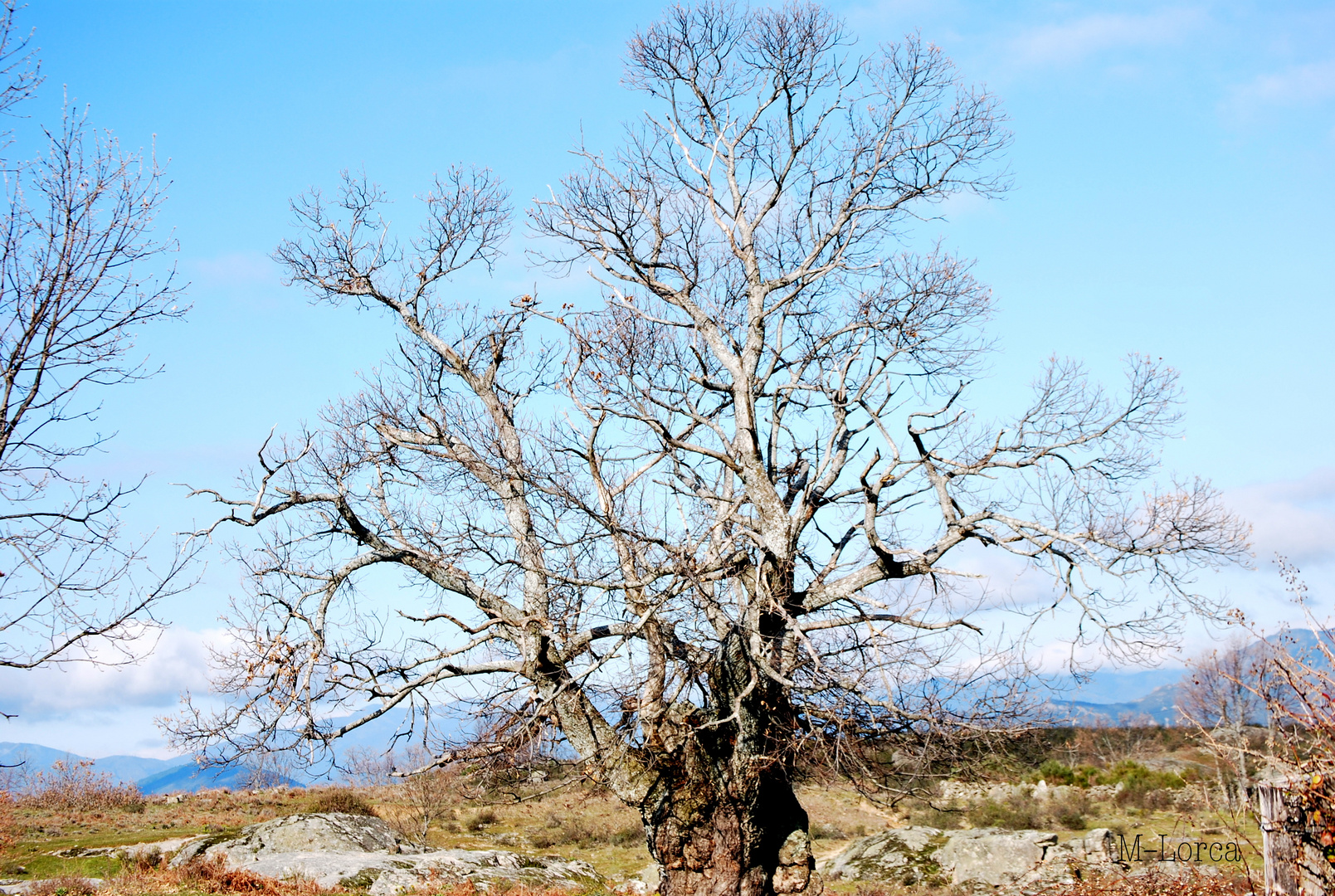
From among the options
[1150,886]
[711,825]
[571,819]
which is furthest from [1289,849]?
[571,819]

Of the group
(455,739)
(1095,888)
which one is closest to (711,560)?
(455,739)

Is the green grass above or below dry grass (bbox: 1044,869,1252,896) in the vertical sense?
above

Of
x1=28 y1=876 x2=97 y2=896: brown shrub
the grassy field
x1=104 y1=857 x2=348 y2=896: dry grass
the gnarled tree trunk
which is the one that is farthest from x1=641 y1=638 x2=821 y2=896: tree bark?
x1=28 y1=876 x2=97 y2=896: brown shrub

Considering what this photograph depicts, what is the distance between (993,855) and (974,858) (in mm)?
396

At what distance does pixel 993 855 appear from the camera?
19594mm

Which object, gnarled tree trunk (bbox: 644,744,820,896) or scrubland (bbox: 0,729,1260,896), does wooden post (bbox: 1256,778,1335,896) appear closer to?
gnarled tree trunk (bbox: 644,744,820,896)

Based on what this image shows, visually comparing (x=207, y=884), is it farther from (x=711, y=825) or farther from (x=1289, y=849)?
(x=1289, y=849)

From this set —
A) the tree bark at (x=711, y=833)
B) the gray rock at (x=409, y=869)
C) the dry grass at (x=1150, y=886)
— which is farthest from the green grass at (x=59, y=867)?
the dry grass at (x=1150, y=886)

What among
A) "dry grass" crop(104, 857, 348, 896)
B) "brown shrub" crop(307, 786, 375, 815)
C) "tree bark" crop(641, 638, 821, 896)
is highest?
"tree bark" crop(641, 638, 821, 896)

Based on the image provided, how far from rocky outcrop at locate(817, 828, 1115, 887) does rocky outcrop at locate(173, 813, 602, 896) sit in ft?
20.6

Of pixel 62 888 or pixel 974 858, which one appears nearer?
pixel 62 888

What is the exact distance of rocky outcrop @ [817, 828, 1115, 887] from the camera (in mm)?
18766

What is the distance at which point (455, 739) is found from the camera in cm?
1093

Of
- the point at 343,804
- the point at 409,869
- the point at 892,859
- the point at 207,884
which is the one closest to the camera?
the point at 207,884
